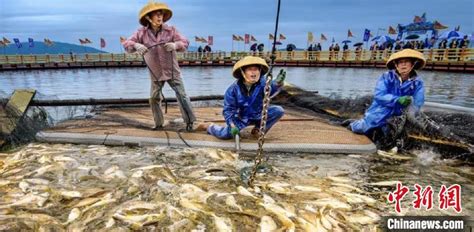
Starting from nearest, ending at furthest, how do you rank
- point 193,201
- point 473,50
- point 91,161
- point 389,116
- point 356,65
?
point 193,201 → point 91,161 → point 389,116 → point 473,50 → point 356,65

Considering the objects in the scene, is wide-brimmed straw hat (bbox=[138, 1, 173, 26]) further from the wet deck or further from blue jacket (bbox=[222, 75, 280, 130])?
the wet deck

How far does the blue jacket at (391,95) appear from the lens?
17.6ft

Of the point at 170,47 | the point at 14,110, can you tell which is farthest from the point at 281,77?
the point at 14,110

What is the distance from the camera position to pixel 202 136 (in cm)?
590

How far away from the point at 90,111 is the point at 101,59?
141ft

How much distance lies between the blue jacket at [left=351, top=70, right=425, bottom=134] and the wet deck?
0.44 m

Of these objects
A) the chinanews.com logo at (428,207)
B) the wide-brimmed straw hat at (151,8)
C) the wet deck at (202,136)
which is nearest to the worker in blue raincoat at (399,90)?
the wet deck at (202,136)

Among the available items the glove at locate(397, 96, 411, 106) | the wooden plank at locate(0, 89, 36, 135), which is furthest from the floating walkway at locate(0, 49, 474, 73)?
the glove at locate(397, 96, 411, 106)

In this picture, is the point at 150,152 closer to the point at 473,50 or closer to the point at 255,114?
the point at 255,114

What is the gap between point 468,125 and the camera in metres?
5.82

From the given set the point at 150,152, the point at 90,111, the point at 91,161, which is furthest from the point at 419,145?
the point at 90,111

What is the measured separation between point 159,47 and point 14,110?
319 centimetres

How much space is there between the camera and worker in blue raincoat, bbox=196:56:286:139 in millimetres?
5109

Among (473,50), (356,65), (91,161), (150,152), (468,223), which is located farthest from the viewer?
(356,65)
